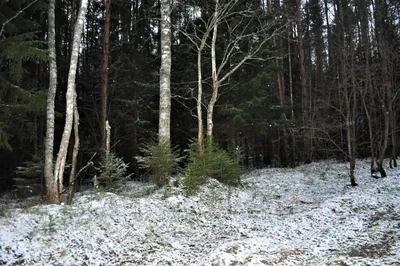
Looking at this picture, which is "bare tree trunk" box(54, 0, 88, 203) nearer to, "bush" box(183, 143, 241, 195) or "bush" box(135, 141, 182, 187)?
"bush" box(135, 141, 182, 187)

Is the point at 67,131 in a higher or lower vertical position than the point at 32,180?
higher

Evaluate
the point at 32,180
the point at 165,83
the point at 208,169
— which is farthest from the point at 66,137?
the point at 32,180

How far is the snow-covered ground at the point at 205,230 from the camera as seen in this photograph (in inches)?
201

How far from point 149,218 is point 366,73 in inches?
375

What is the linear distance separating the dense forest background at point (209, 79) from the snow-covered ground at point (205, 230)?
9.92 feet

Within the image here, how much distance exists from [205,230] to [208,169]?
2.83 meters

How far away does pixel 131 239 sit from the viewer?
235 inches

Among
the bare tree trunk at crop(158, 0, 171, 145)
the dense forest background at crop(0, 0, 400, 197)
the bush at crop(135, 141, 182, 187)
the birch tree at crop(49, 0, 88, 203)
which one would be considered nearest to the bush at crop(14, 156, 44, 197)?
the dense forest background at crop(0, 0, 400, 197)

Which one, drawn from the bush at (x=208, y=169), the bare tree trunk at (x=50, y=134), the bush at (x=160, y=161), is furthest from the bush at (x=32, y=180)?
the bush at (x=208, y=169)

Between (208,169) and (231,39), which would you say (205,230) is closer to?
(208,169)

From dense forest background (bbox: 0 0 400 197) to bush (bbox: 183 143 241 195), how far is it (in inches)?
64.2

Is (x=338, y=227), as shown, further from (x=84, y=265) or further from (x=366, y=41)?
(x=366, y=41)

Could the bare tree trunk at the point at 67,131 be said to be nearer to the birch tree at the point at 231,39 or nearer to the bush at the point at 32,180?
the bush at the point at 32,180

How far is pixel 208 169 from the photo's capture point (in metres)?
9.52
